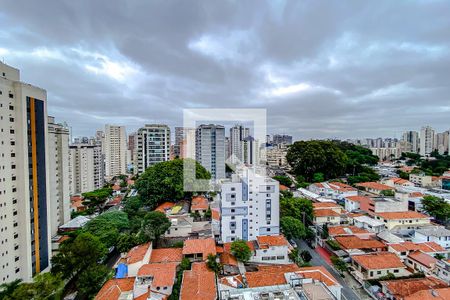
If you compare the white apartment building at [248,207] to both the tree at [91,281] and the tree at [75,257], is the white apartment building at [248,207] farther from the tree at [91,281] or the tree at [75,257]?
the tree at [75,257]

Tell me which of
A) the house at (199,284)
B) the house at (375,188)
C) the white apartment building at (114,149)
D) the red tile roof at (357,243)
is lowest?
the red tile roof at (357,243)

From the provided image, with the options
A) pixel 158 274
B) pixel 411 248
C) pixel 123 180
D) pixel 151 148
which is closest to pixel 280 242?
pixel 158 274

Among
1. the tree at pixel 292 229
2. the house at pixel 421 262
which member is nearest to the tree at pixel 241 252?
the tree at pixel 292 229

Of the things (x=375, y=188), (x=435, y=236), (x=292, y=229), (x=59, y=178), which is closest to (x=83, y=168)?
(x=59, y=178)

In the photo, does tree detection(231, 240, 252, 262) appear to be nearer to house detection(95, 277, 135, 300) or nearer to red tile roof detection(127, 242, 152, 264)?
red tile roof detection(127, 242, 152, 264)

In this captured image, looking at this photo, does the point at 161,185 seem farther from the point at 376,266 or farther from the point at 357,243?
the point at 376,266

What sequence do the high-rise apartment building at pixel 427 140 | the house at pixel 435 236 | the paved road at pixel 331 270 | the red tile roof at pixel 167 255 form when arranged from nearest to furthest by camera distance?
the paved road at pixel 331 270 < the red tile roof at pixel 167 255 < the house at pixel 435 236 < the high-rise apartment building at pixel 427 140

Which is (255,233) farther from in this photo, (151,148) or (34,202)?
(151,148)
